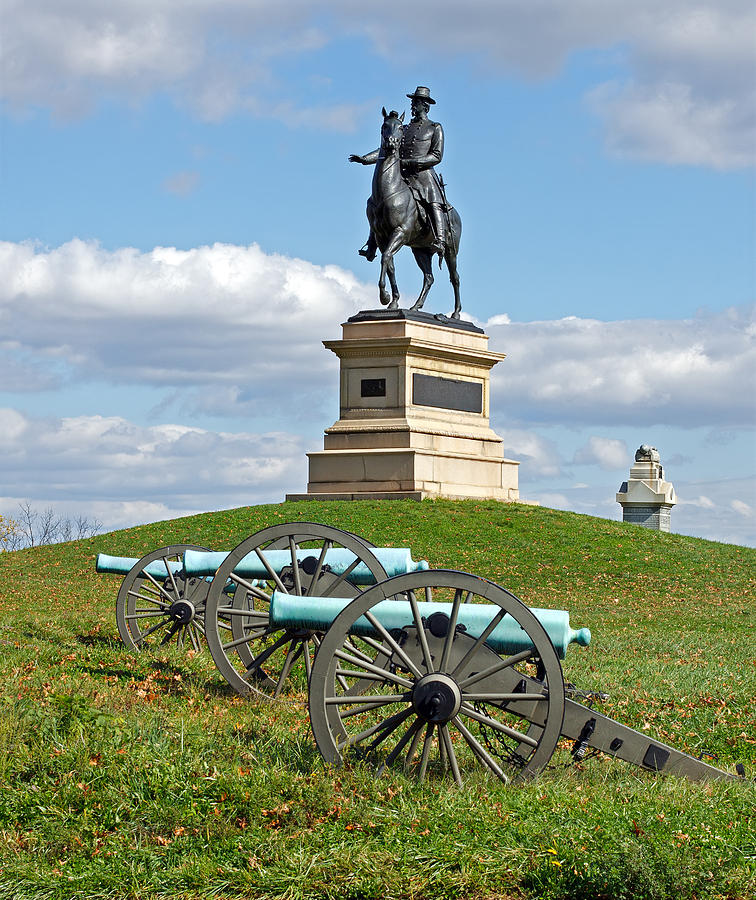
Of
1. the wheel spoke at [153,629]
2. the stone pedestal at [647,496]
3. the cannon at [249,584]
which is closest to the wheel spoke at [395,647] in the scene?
the cannon at [249,584]

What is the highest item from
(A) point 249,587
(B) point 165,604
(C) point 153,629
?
(A) point 249,587

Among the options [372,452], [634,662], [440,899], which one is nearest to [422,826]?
[440,899]

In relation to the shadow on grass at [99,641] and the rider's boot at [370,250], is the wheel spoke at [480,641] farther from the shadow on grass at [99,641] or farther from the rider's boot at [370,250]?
the rider's boot at [370,250]

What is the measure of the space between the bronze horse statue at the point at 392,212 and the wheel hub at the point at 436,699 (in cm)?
2073

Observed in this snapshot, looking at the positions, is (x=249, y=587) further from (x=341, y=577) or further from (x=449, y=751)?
(x=449, y=751)

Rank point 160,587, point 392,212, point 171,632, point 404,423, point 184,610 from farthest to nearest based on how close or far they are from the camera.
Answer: point 392,212
point 404,423
point 160,587
point 171,632
point 184,610

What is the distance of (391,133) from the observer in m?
26.9

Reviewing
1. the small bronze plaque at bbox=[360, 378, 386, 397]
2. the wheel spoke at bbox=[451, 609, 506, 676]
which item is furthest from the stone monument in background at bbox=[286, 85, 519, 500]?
the wheel spoke at bbox=[451, 609, 506, 676]

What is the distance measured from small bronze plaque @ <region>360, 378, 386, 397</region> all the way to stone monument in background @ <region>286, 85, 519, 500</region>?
21mm

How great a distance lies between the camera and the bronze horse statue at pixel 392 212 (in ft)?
87.8

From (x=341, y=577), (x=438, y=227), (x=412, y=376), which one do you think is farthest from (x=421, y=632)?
(x=438, y=227)

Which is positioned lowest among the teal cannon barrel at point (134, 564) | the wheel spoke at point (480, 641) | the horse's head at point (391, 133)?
the wheel spoke at point (480, 641)

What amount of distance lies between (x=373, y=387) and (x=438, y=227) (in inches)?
159

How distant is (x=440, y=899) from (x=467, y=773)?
1.39 metres
